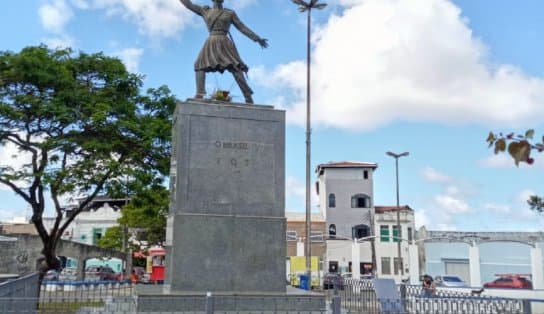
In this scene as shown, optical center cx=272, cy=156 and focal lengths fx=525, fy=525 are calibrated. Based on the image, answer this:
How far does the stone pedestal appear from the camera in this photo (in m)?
8.70

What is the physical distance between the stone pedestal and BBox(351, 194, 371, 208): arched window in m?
39.1

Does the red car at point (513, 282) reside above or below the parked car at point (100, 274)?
above

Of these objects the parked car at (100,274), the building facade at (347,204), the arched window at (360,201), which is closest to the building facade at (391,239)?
the building facade at (347,204)

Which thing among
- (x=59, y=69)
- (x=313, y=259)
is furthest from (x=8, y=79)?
(x=313, y=259)

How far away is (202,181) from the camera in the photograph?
9023 millimetres

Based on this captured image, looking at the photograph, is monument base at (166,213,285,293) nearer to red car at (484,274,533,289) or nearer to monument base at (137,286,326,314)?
monument base at (137,286,326,314)

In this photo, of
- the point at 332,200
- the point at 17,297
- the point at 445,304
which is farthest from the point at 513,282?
the point at 17,297

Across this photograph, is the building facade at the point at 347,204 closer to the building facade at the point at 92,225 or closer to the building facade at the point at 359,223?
the building facade at the point at 359,223

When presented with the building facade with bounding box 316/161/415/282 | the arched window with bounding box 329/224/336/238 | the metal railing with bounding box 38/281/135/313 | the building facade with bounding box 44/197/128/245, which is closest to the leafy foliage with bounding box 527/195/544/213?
the metal railing with bounding box 38/281/135/313

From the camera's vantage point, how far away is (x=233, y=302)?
8.16 metres

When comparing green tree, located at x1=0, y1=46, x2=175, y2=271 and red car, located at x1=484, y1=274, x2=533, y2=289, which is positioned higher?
green tree, located at x1=0, y1=46, x2=175, y2=271

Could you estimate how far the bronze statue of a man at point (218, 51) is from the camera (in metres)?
10.1

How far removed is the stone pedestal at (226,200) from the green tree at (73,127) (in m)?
8.21

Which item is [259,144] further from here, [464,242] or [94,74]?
[464,242]
